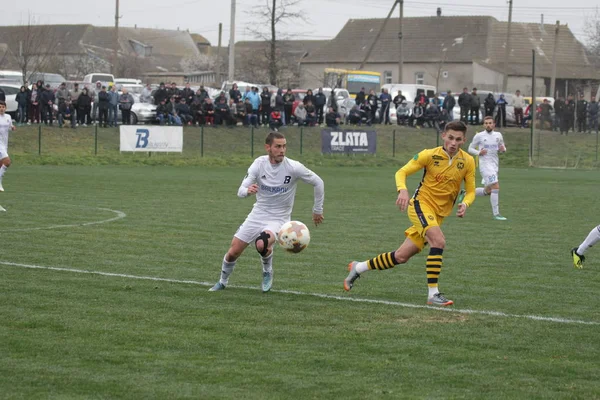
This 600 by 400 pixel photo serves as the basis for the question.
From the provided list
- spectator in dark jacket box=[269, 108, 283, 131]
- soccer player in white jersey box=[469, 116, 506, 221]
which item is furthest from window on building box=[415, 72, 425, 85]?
soccer player in white jersey box=[469, 116, 506, 221]

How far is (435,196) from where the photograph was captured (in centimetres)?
1029

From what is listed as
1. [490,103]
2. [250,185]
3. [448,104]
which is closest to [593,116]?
[490,103]

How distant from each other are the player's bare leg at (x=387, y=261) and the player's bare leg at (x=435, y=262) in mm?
265

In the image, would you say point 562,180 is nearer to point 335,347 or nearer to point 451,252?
point 451,252

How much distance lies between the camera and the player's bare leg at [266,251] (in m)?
10.3

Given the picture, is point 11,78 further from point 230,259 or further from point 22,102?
point 230,259

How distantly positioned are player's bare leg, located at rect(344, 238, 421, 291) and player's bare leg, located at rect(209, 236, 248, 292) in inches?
47.1

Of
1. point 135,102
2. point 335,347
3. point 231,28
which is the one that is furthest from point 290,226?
point 231,28

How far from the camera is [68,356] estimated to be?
748 centimetres

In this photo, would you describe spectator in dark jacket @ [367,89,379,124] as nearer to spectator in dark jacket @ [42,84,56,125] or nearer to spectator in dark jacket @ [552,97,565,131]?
spectator in dark jacket @ [552,97,565,131]

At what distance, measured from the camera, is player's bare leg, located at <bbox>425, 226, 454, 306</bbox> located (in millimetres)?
9977

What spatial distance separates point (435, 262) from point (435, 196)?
0.72 meters

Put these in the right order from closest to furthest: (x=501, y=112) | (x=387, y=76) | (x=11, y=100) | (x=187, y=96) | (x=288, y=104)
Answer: (x=187, y=96), (x=11, y=100), (x=288, y=104), (x=501, y=112), (x=387, y=76)

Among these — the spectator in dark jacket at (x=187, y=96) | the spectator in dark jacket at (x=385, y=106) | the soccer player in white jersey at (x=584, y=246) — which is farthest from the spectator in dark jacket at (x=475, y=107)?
the soccer player in white jersey at (x=584, y=246)
